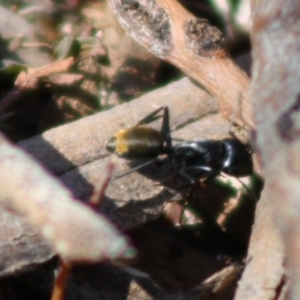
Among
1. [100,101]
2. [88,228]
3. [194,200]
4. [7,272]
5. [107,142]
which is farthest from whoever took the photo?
[100,101]

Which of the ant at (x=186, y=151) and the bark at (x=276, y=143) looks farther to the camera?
the ant at (x=186, y=151)

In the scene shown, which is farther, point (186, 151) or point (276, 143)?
point (186, 151)

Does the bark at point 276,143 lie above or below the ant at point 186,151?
above

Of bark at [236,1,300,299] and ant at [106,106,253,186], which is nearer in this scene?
bark at [236,1,300,299]

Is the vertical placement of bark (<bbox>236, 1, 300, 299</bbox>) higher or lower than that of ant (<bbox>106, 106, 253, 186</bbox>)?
higher

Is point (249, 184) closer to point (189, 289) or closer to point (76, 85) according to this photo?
point (189, 289)

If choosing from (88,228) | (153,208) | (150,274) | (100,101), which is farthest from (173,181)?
(88,228)

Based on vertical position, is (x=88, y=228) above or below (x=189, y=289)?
above

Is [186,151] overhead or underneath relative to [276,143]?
underneath
